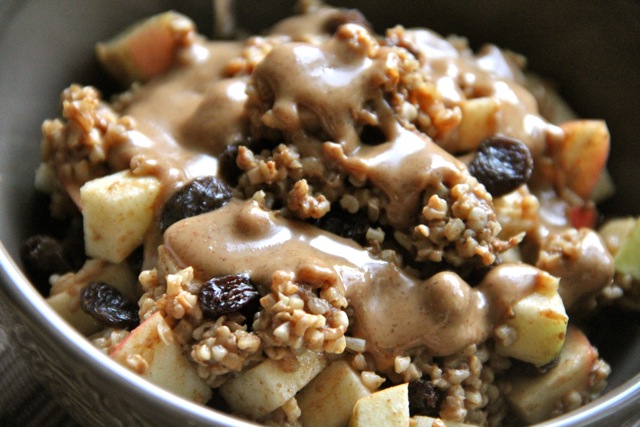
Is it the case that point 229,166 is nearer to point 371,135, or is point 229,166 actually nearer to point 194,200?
point 194,200

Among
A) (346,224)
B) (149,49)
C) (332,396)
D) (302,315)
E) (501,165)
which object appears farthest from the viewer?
(149,49)

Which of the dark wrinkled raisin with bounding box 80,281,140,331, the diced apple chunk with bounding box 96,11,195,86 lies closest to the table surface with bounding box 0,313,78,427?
the dark wrinkled raisin with bounding box 80,281,140,331

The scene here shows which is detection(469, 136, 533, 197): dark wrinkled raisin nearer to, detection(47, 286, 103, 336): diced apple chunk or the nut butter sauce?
the nut butter sauce

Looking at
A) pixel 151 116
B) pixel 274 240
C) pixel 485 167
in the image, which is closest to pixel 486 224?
pixel 485 167

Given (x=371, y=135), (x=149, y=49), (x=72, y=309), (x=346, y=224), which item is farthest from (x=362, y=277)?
(x=149, y=49)

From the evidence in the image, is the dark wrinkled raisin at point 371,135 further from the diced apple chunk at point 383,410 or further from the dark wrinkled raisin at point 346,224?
the diced apple chunk at point 383,410

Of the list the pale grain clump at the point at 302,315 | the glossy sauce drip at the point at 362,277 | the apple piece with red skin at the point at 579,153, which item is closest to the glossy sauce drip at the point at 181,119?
the glossy sauce drip at the point at 362,277

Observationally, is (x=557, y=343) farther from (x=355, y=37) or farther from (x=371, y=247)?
(x=355, y=37)
